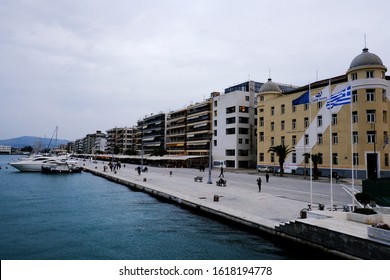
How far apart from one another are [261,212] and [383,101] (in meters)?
38.5

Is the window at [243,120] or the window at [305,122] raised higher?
the window at [243,120]

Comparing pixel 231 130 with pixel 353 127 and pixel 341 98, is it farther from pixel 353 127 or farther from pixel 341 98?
pixel 341 98

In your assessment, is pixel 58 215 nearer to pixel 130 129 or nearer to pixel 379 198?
pixel 379 198

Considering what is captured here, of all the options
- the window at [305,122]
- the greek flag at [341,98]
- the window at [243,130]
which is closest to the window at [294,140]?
the window at [305,122]

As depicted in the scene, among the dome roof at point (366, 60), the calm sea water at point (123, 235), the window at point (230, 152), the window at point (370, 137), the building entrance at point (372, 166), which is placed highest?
the dome roof at point (366, 60)

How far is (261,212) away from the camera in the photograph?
2117 centimetres

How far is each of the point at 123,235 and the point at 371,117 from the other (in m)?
44.4

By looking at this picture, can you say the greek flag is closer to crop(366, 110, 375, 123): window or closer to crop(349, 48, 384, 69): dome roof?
crop(366, 110, 375, 123): window

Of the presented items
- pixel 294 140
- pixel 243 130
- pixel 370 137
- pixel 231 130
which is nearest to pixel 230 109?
pixel 231 130

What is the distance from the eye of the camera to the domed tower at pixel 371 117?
46625 millimetres

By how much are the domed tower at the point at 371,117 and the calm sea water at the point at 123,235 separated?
34.7 metres

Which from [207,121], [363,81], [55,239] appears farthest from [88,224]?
A: [207,121]

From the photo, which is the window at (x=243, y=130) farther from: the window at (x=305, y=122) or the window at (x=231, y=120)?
the window at (x=305, y=122)
